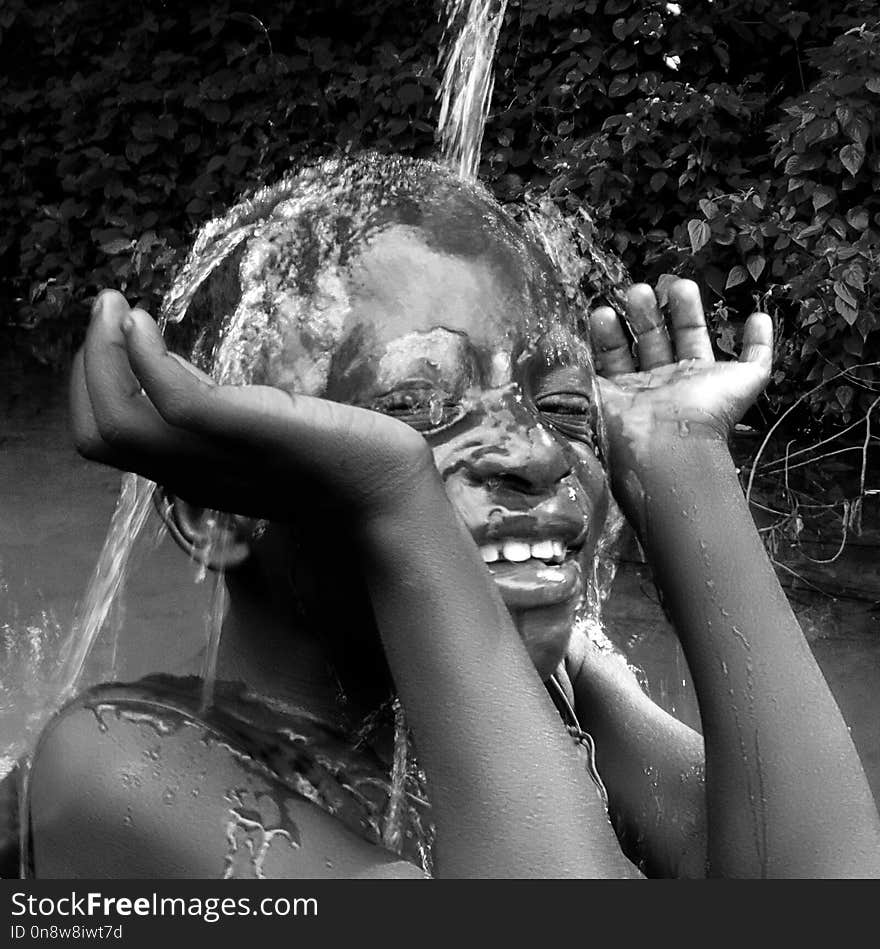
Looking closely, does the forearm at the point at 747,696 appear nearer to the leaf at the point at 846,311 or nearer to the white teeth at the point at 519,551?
the white teeth at the point at 519,551

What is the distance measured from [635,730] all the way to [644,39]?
498 cm

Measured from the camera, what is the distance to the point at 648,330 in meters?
2.18

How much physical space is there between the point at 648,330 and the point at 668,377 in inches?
3.2

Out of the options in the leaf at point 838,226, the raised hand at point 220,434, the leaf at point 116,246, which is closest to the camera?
the raised hand at point 220,434

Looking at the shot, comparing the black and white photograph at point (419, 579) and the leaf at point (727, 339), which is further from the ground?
the black and white photograph at point (419, 579)

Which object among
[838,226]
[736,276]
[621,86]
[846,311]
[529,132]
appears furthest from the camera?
[529,132]

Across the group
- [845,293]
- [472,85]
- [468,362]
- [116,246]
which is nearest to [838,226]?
[845,293]

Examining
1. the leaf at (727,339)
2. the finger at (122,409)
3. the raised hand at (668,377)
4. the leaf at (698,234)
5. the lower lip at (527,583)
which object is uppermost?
the finger at (122,409)

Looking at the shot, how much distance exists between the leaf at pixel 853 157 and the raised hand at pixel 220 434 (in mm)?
4216

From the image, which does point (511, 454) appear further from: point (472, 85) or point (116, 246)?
point (116, 246)

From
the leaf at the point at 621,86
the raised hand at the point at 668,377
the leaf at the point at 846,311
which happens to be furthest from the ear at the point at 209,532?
the leaf at the point at 621,86

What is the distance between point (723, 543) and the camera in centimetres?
197

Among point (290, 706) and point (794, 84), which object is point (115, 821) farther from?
point (794, 84)

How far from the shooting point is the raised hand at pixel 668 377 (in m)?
2.06
